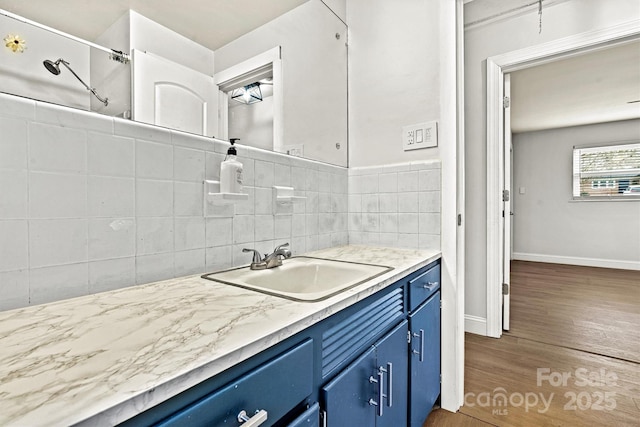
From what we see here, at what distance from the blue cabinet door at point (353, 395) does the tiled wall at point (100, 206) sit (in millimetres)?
591

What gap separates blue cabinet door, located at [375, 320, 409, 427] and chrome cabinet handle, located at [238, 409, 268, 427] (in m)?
0.51

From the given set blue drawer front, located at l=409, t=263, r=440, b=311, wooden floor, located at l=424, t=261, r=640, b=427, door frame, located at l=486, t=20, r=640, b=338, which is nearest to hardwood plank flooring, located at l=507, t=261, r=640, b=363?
wooden floor, located at l=424, t=261, r=640, b=427

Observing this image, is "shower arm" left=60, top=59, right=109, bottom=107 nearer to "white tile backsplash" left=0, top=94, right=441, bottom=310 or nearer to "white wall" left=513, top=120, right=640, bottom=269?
"white tile backsplash" left=0, top=94, right=441, bottom=310

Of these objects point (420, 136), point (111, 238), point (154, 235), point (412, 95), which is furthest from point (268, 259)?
point (412, 95)

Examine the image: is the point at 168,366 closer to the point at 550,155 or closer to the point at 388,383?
the point at 388,383

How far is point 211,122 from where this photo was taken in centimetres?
113

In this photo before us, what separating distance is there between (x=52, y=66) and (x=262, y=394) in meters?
0.93

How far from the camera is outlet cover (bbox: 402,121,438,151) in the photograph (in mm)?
1533

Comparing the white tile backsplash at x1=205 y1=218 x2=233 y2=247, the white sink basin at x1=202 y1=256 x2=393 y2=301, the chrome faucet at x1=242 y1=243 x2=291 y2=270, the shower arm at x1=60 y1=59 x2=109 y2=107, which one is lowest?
the white sink basin at x1=202 y1=256 x2=393 y2=301

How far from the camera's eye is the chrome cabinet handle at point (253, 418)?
1.53 ft

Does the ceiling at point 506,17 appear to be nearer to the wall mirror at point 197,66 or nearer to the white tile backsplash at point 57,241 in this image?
the wall mirror at point 197,66

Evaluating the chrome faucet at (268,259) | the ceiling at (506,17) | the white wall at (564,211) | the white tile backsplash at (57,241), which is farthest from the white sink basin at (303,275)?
the white wall at (564,211)

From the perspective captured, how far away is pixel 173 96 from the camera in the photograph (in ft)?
3.33

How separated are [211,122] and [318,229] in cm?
75
